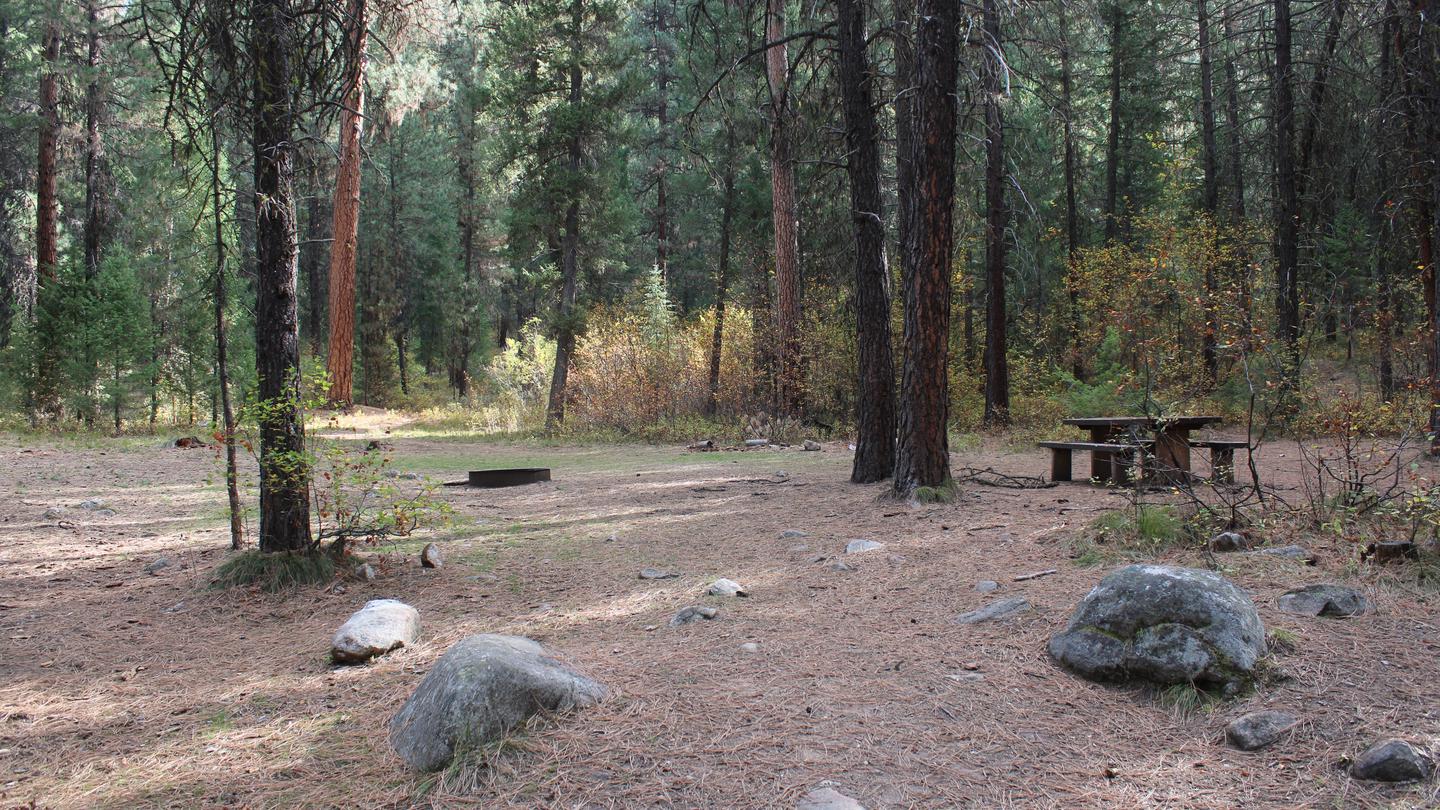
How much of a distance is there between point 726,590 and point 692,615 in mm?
457

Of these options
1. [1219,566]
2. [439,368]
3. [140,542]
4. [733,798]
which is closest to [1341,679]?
[1219,566]

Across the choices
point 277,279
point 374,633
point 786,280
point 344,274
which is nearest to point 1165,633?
point 374,633

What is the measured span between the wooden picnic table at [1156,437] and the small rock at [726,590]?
2.78 metres

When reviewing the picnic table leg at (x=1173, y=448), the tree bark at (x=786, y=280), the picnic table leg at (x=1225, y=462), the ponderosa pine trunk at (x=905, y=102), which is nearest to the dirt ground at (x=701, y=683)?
the picnic table leg at (x=1225, y=462)

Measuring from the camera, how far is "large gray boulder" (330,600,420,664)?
3721 mm

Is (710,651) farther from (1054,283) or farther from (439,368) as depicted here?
(439,368)

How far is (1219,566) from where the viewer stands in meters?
4.01

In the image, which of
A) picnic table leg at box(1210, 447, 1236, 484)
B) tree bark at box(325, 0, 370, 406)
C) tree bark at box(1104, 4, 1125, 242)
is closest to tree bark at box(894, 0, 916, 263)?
picnic table leg at box(1210, 447, 1236, 484)

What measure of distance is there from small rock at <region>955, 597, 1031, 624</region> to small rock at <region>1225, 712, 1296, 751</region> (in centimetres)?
113

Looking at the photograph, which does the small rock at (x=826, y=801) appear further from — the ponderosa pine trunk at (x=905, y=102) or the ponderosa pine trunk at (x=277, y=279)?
the ponderosa pine trunk at (x=905, y=102)

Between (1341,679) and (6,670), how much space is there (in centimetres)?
533

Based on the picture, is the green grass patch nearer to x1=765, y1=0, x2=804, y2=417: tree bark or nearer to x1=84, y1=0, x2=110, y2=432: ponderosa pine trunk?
x1=765, y1=0, x2=804, y2=417: tree bark

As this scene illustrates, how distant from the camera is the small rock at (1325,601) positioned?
340cm

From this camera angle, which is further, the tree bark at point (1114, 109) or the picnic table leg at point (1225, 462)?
the tree bark at point (1114, 109)
